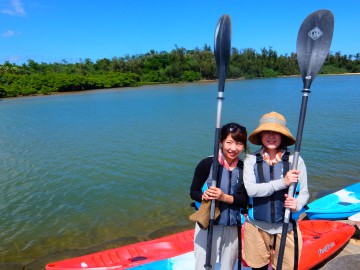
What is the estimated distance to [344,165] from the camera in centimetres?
1038

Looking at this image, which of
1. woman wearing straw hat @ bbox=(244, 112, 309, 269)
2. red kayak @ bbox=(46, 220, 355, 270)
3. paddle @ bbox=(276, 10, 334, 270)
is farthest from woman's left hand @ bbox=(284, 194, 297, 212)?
red kayak @ bbox=(46, 220, 355, 270)

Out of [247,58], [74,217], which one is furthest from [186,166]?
[247,58]

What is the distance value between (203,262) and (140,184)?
6.90m

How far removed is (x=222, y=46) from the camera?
2.91 m

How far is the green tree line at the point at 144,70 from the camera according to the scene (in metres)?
64.8

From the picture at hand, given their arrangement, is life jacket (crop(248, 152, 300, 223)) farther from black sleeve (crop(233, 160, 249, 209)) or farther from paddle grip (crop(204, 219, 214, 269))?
paddle grip (crop(204, 219, 214, 269))

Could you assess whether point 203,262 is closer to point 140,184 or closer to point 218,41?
point 218,41

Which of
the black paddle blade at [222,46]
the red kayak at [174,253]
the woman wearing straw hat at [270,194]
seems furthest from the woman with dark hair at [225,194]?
the red kayak at [174,253]

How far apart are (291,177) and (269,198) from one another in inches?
12.6

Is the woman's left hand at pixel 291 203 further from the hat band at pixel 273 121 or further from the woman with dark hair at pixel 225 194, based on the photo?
the hat band at pixel 273 121

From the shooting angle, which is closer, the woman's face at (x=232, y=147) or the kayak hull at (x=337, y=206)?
the woman's face at (x=232, y=147)

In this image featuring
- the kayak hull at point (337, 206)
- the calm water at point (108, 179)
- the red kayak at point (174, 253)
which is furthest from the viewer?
the calm water at point (108, 179)

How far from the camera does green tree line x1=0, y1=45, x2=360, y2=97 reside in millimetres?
64750

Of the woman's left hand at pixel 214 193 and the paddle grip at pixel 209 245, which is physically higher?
the woman's left hand at pixel 214 193
